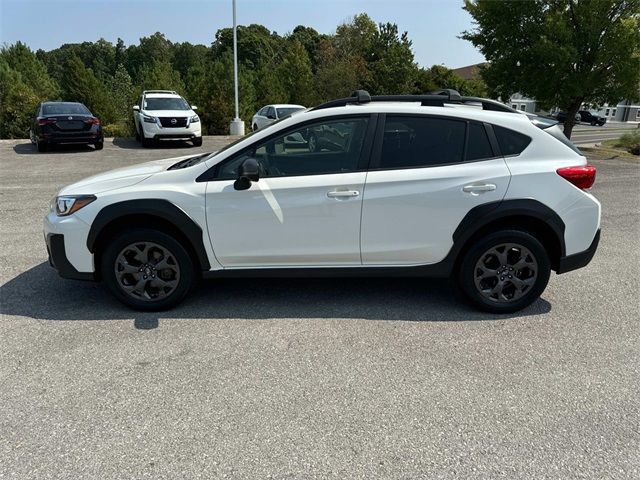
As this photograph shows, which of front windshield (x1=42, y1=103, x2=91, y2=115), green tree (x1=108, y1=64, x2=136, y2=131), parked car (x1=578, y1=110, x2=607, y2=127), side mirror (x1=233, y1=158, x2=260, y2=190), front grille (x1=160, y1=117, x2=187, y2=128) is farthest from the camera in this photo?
parked car (x1=578, y1=110, x2=607, y2=127)

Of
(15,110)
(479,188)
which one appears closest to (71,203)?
(479,188)

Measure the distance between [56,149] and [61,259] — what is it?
13.4 metres

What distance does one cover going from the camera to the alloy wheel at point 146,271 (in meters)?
3.92

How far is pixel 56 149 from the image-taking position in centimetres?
1532

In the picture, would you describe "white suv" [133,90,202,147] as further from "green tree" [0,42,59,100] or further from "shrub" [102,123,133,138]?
"green tree" [0,42,59,100]

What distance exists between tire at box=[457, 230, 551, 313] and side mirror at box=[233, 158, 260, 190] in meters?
1.86

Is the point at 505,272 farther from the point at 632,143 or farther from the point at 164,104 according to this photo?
the point at 632,143

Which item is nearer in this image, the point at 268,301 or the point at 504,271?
the point at 504,271

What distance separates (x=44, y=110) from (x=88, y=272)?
43.2 ft

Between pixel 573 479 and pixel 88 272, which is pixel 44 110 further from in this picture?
pixel 573 479

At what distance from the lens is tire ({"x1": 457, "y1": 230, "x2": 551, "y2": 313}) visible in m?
3.92

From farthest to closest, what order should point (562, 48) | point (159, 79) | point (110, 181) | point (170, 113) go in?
point (159, 79) → point (170, 113) → point (562, 48) → point (110, 181)

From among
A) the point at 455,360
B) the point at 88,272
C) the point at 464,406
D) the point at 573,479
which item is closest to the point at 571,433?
the point at 573,479

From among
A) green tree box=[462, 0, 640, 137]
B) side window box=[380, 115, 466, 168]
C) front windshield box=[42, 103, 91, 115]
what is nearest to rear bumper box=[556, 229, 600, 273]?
side window box=[380, 115, 466, 168]
